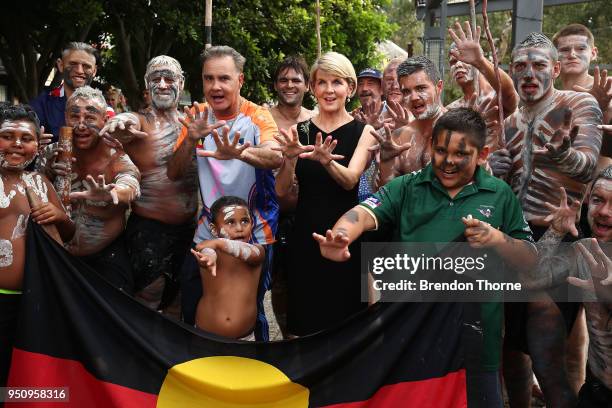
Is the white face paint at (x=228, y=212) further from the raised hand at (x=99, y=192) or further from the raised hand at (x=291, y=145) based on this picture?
the raised hand at (x=99, y=192)

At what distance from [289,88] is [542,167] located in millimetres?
2204

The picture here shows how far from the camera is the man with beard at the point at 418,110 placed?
15.1 feet

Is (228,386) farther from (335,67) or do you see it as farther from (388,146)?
(335,67)

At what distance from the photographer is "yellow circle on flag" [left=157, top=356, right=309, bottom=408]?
3.70 m

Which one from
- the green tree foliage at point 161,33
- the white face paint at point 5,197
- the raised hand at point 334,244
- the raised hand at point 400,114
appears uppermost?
the green tree foliage at point 161,33

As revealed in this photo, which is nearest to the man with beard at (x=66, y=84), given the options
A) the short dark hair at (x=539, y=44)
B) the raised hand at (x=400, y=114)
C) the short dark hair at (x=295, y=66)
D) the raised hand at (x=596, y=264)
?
the short dark hair at (x=295, y=66)

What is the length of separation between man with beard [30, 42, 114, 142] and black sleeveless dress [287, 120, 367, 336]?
1989 mm

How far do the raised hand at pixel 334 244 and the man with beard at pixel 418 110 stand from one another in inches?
39.8

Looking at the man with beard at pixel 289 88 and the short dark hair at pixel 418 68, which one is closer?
the short dark hair at pixel 418 68

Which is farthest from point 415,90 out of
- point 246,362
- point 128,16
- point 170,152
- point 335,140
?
point 128,16

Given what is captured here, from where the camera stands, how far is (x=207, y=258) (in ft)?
13.5

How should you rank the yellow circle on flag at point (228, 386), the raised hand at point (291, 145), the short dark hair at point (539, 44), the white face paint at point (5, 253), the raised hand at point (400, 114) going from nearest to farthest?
the yellow circle on flag at point (228, 386), the white face paint at point (5, 253), the raised hand at point (291, 145), the short dark hair at point (539, 44), the raised hand at point (400, 114)

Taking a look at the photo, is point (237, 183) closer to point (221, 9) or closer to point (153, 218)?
point (153, 218)

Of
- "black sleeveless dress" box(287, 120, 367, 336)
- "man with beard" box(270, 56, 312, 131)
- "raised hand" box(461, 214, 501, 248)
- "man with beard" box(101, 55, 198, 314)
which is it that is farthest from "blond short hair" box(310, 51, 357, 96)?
"raised hand" box(461, 214, 501, 248)
